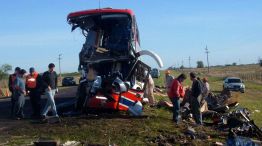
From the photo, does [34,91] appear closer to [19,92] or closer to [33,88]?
[33,88]

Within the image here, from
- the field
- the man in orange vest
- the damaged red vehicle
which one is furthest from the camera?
the man in orange vest

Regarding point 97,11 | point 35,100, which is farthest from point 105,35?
point 35,100

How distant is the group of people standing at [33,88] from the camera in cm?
1569

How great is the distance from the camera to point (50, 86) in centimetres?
1574

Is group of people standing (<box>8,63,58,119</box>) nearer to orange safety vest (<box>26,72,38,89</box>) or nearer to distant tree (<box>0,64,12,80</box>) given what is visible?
orange safety vest (<box>26,72,38,89</box>)

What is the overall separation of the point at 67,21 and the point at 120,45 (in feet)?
6.86

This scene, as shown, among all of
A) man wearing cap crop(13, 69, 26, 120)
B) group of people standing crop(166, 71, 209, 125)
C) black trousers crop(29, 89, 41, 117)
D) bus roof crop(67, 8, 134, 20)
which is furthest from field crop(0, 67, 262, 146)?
bus roof crop(67, 8, 134, 20)

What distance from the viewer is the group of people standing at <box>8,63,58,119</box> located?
15688 mm

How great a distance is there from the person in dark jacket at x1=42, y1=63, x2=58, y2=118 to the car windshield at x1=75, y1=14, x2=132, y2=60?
6.59 feet

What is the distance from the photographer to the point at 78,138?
12617 mm

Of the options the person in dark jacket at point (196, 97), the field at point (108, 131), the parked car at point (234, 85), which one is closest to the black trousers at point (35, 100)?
the field at point (108, 131)

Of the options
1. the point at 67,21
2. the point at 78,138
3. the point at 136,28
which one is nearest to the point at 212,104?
the point at 136,28

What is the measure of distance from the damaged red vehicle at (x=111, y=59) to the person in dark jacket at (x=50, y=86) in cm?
138

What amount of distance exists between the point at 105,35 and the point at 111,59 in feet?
4.88
